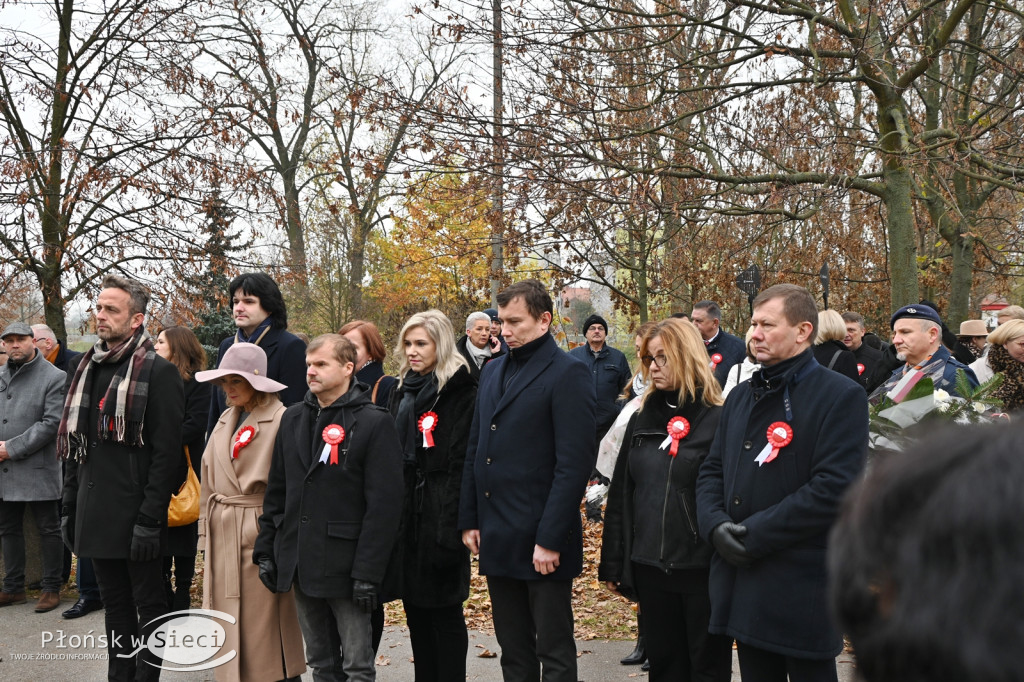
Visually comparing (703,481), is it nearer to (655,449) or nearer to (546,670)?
(655,449)

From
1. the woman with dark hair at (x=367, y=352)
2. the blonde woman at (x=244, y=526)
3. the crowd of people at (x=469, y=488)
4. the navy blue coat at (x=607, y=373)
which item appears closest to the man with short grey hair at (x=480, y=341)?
the navy blue coat at (x=607, y=373)

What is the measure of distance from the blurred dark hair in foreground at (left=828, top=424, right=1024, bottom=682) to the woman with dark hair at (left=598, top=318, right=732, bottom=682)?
3.27 meters

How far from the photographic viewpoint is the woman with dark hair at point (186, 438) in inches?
219

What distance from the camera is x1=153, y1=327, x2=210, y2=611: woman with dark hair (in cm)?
557

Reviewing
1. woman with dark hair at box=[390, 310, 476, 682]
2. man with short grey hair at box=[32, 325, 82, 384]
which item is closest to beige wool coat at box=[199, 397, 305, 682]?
woman with dark hair at box=[390, 310, 476, 682]

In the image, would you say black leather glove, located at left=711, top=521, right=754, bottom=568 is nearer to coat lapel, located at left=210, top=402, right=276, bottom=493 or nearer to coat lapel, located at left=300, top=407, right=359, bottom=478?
coat lapel, located at left=300, top=407, right=359, bottom=478

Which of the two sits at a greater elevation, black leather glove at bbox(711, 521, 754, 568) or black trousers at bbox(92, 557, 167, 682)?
black leather glove at bbox(711, 521, 754, 568)

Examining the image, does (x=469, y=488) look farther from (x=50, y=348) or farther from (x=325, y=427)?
(x=50, y=348)

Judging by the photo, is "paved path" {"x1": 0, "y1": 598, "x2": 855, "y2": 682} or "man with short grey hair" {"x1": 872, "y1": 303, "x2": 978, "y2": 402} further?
"paved path" {"x1": 0, "y1": 598, "x2": 855, "y2": 682}

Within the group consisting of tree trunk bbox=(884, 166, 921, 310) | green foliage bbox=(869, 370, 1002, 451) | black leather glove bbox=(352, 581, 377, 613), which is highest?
tree trunk bbox=(884, 166, 921, 310)

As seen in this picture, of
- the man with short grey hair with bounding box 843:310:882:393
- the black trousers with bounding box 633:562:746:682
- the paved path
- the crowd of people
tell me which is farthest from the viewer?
the man with short grey hair with bounding box 843:310:882:393

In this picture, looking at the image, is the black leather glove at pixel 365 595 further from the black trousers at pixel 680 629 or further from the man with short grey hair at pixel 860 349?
the man with short grey hair at pixel 860 349

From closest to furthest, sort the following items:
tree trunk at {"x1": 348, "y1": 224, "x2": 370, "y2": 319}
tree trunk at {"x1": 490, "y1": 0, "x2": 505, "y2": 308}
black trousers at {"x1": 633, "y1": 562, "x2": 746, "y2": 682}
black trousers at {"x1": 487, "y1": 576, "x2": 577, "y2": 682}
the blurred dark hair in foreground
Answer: the blurred dark hair in foreground → black trousers at {"x1": 633, "y1": 562, "x2": 746, "y2": 682} → black trousers at {"x1": 487, "y1": 576, "x2": 577, "y2": 682} → tree trunk at {"x1": 490, "y1": 0, "x2": 505, "y2": 308} → tree trunk at {"x1": 348, "y1": 224, "x2": 370, "y2": 319}

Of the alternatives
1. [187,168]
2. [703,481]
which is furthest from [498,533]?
[187,168]
